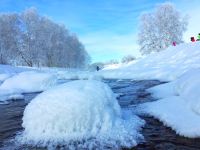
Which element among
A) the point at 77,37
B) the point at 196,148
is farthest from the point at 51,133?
the point at 77,37

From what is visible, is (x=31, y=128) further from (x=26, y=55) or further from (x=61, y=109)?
(x=26, y=55)

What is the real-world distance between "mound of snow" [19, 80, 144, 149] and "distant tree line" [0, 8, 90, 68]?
44.9m

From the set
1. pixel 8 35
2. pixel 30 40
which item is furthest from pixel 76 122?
pixel 30 40

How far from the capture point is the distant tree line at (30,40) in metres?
48.5

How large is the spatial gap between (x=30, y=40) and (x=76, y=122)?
→ 47079 mm

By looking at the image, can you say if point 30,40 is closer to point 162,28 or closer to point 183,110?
point 162,28

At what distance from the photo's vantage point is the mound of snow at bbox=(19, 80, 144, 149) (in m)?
4.95

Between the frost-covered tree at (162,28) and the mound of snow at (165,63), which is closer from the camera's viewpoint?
the mound of snow at (165,63)

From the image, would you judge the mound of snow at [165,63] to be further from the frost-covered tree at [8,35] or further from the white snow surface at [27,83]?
the frost-covered tree at [8,35]

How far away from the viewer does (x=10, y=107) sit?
9.41m

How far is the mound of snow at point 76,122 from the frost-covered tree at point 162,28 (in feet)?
158

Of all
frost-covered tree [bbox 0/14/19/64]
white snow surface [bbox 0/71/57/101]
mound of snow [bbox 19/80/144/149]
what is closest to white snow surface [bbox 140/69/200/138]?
mound of snow [bbox 19/80/144/149]

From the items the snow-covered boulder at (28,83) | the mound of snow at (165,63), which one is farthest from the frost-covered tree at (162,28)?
the snow-covered boulder at (28,83)

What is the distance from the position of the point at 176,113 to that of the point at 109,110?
1497 mm
